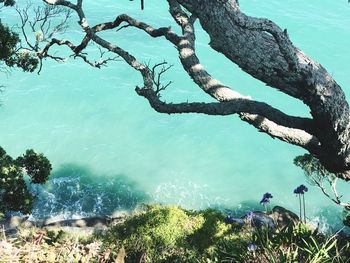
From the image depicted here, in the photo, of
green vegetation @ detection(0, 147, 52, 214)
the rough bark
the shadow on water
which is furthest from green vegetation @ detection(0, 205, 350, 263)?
the shadow on water

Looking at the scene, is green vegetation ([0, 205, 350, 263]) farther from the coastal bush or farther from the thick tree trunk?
the thick tree trunk

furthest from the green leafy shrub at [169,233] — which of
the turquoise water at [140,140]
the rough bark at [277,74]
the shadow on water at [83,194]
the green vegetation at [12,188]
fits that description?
the turquoise water at [140,140]

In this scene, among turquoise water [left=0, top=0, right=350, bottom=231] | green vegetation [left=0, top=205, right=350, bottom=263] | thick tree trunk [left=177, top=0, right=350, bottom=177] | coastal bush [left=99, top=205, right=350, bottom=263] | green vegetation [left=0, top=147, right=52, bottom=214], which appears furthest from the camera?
turquoise water [left=0, top=0, right=350, bottom=231]

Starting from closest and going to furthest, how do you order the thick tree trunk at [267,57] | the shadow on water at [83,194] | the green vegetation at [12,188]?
1. the thick tree trunk at [267,57]
2. the green vegetation at [12,188]
3. the shadow on water at [83,194]

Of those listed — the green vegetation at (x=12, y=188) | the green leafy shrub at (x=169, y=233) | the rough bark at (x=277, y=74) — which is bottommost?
the green leafy shrub at (x=169, y=233)

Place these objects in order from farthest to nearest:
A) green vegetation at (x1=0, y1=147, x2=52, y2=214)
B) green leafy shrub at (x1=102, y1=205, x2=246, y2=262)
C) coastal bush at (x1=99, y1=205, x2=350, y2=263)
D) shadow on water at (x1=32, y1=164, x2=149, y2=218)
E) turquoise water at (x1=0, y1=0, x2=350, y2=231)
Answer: turquoise water at (x1=0, y1=0, x2=350, y2=231), shadow on water at (x1=32, y1=164, x2=149, y2=218), green leafy shrub at (x1=102, y1=205, x2=246, y2=262), green vegetation at (x1=0, y1=147, x2=52, y2=214), coastal bush at (x1=99, y1=205, x2=350, y2=263)

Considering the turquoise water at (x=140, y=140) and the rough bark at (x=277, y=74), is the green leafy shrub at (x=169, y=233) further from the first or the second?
the turquoise water at (x=140, y=140)

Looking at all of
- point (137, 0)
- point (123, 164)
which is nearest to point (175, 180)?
point (123, 164)
